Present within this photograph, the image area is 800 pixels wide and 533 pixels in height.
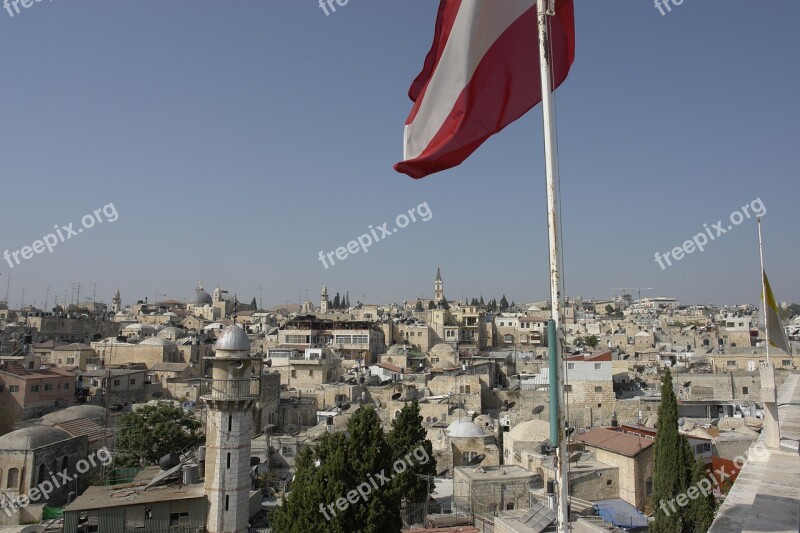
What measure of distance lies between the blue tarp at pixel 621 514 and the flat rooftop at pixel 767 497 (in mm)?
9973

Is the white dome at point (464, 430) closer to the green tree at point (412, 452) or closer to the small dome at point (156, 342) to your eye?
the green tree at point (412, 452)

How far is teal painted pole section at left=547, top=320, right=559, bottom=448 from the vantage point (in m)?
4.19

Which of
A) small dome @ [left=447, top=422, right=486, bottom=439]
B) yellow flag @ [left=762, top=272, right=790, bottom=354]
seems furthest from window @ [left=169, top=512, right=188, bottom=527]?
yellow flag @ [left=762, top=272, right=790, bottom=354]

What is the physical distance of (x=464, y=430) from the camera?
2645cm

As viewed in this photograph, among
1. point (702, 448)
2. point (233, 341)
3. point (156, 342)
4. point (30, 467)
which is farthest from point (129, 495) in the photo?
point (156, 342)

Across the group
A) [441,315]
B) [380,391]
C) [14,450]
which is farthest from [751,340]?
[14,450]


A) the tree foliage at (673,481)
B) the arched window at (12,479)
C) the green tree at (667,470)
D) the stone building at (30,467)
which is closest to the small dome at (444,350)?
the stone building at (30,467)

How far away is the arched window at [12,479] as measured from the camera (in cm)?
2066

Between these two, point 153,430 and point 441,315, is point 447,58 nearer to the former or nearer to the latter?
point 153,430

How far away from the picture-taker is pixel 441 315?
74125 millimetres

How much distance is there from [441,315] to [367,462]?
195 ft

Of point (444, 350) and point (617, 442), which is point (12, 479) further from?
point (444, 350)

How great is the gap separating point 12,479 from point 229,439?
31.7ft

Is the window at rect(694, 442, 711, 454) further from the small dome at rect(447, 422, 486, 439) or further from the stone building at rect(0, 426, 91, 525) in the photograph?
the stone building at rect(0, 426, 91, 525)
